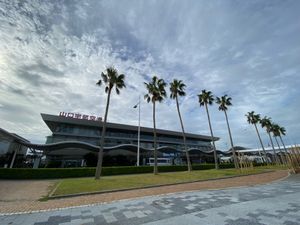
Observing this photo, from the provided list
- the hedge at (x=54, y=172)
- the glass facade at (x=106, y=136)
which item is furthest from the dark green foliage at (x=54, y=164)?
the hedge at (x=54, y=172)

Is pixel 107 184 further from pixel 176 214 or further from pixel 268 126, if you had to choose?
pixel 268 126

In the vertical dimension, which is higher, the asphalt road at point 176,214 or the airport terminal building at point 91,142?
the airport terminal building at point 91,142

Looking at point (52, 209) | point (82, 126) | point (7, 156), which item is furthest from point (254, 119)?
point (7, 156)

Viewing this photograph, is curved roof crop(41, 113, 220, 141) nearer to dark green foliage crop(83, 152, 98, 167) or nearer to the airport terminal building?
the airport terminal building

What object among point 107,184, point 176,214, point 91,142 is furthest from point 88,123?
point 176,214

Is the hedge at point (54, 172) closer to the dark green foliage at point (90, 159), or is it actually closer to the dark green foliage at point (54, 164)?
the dark green foliage at point (90, 159)

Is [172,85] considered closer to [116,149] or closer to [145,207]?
[116,149]

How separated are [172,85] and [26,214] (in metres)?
30.7

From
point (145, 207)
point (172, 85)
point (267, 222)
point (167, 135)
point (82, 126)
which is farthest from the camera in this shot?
point (167, 135)

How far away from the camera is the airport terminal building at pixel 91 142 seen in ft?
137

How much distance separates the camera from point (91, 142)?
4878 centimetres

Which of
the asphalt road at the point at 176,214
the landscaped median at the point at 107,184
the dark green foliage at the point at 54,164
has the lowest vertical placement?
the asphalt road at the point at 176,214

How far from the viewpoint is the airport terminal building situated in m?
41.9

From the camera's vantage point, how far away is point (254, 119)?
5481 centimetres
